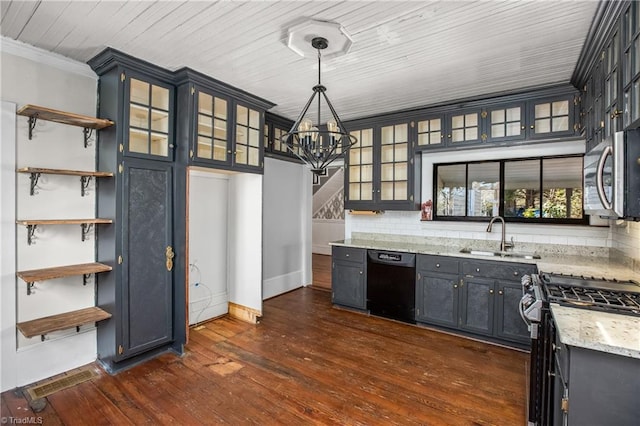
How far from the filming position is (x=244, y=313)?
161 inches

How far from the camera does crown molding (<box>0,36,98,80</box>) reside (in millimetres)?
2475

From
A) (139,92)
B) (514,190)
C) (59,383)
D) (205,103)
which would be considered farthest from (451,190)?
(59,383)

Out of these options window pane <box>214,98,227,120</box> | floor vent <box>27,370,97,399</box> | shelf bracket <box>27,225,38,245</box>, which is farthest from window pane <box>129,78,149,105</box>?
floor vent <box>27,370,97,399</box>

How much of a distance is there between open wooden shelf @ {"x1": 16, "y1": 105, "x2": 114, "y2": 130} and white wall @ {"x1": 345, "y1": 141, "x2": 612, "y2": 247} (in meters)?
3.43

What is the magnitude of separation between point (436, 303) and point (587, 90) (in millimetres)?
2535

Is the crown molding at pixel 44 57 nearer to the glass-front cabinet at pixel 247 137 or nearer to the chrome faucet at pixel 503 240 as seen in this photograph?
the glass-front cabinet at pixel 247 137

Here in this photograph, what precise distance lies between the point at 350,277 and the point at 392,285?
0.60 metres

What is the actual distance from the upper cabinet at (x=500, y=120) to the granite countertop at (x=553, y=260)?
1.26m

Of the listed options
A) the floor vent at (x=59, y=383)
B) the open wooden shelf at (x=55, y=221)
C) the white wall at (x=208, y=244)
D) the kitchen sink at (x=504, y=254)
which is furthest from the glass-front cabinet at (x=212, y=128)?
the kitchen sink at (x=504, y=254)

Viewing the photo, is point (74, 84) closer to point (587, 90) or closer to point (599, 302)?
point (599, 302)

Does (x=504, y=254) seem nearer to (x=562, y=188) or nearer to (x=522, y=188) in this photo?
(x=522, y=188)

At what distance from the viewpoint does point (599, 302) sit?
1752 mm

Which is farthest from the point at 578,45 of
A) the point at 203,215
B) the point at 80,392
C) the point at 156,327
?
the point at 80,392

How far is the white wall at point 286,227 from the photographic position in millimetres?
4918
